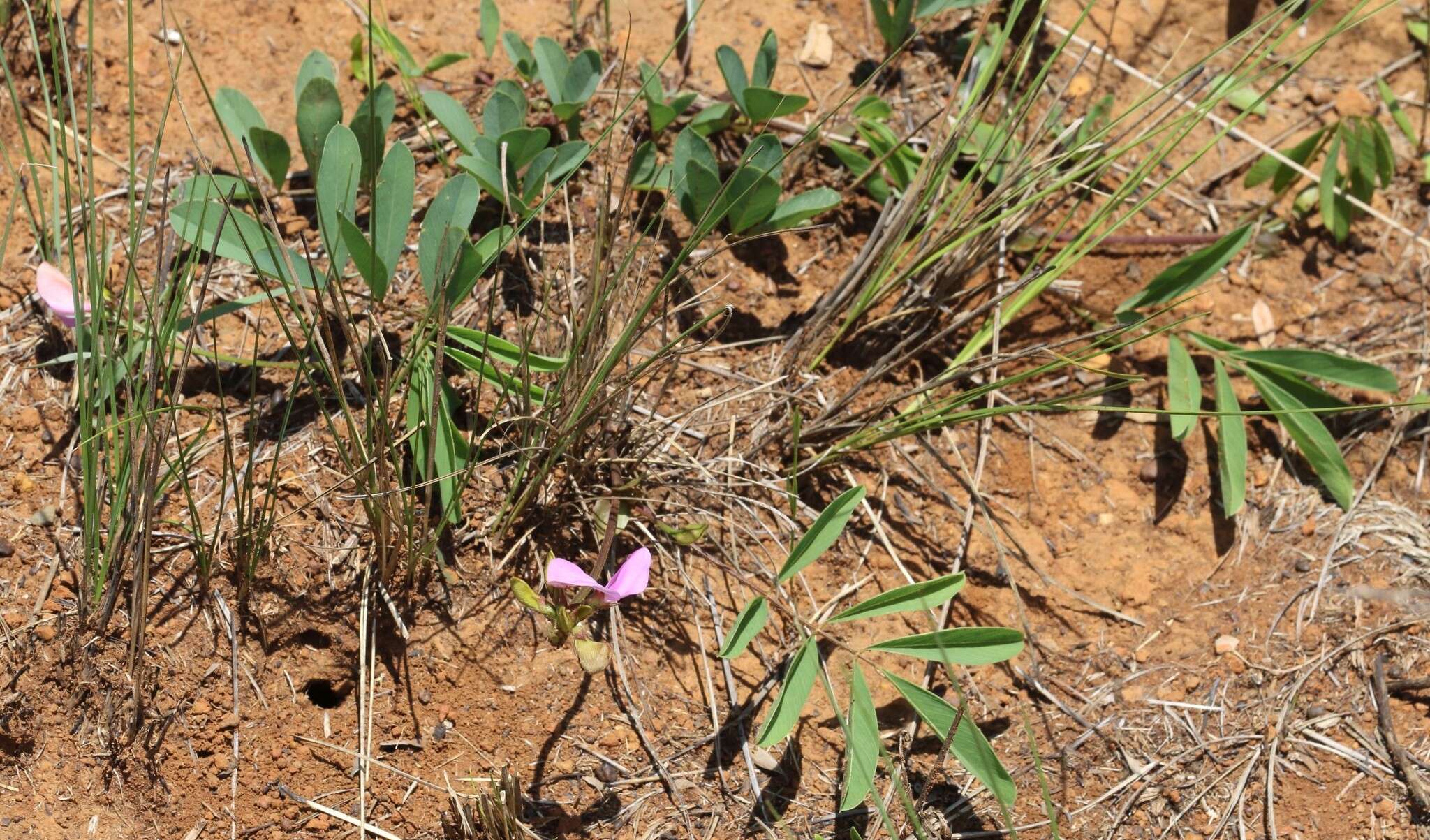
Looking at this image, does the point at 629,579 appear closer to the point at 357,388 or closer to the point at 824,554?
the point at 824,554

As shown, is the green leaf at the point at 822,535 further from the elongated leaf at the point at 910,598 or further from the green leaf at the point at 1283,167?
the green leaf at the point at 1283,167

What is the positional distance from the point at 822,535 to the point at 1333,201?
1.23m

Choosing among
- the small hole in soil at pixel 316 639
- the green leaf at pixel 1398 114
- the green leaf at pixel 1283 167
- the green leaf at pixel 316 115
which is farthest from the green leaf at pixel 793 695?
the green leaf at pixel 1398 114

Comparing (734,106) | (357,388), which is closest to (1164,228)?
(734,106)

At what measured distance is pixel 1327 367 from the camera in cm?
174

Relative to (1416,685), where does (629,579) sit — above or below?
above

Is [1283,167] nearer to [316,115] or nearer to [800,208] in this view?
[800,208]

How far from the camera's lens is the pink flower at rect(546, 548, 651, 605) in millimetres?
1302

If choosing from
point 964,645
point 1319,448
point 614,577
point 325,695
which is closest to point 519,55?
point 614,577

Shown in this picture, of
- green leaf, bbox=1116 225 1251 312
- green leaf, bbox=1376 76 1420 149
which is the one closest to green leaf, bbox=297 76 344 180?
green leaf, bbox=1116 225 1251 312

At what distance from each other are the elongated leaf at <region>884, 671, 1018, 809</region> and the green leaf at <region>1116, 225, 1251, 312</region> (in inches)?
30.1

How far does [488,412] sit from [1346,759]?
4.37 feet

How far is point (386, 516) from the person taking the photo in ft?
4.41

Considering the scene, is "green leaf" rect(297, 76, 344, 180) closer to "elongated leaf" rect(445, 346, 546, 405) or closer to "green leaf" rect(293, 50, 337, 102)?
"green leaf" rect(293, 50, 337, 102)
